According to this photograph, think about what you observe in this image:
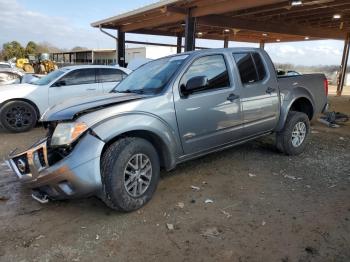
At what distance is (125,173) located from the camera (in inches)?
140

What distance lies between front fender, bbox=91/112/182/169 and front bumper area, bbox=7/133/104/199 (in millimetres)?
137

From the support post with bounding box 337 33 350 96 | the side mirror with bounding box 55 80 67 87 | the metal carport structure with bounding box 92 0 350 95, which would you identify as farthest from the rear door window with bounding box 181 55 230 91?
the support post with bounding box 337 33 350 96

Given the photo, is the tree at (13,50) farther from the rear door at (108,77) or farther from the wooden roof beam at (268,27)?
the rear door at (108,77)

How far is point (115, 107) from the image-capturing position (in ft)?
11.7

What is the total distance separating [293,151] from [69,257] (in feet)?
13.8

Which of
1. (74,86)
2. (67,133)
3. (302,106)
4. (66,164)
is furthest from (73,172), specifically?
(74,86)

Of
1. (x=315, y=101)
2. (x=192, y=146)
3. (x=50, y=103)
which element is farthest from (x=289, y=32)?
(x=192, y=146)

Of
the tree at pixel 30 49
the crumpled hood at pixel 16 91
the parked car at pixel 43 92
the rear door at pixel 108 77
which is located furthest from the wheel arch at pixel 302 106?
→ the tree at pixel 30 49

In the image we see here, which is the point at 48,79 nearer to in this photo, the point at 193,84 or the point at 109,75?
the point at 109,75

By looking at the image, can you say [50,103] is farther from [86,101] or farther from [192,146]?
[192,146]

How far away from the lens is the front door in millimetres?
4094

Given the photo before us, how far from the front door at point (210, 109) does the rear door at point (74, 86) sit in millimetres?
4450

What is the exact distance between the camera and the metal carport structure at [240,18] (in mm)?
10773

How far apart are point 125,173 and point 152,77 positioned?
1.53m
